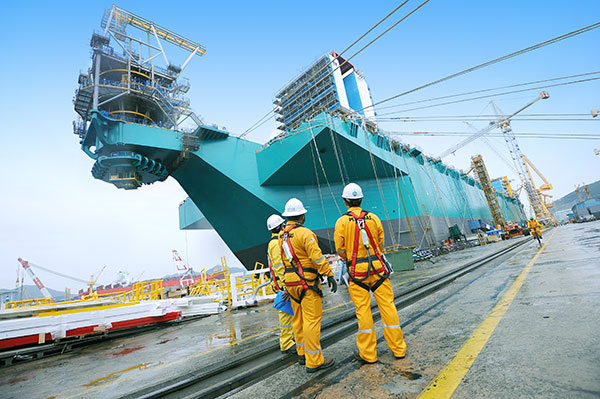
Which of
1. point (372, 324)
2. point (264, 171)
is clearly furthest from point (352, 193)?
point (264, 171)

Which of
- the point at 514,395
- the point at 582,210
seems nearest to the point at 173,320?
the point at 514,395

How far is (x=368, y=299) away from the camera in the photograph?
259 cm

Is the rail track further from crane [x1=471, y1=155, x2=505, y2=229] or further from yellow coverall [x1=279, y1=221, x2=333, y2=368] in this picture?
crane [x1=471, y1=155, x2=505, y2=229]

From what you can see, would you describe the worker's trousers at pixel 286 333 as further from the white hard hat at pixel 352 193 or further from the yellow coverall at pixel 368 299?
the white hard hat at pixel 352 193

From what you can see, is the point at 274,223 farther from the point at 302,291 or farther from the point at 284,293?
the point at 302,291

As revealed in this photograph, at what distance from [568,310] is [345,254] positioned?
2.46m

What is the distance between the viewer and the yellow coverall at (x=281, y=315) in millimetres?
3117

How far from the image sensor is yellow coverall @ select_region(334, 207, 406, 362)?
2.38m

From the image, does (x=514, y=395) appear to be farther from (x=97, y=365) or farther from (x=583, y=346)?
(x=97, y=365)

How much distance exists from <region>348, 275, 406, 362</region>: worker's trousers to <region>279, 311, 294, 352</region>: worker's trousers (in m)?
0.98

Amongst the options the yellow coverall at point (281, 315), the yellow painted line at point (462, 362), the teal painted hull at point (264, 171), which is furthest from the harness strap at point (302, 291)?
the teal painted hull at point (264, 171)

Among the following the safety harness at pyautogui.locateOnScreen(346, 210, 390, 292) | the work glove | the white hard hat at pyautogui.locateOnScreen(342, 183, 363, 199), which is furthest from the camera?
the white hard hat at pyautogui.locateOnScreen(342, 183, 363, 199)

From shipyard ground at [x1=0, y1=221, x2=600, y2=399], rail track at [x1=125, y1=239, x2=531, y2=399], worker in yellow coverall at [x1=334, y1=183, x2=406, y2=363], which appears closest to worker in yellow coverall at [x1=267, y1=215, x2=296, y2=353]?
rail track at [x1=125, y1=239, x2=531, y2=399]

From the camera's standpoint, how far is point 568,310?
2688 millimetres
